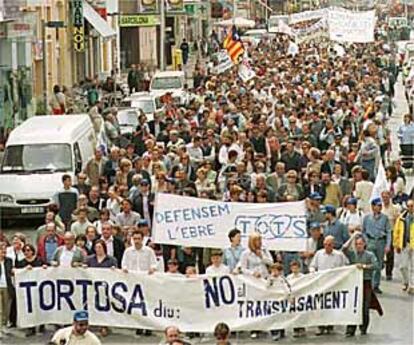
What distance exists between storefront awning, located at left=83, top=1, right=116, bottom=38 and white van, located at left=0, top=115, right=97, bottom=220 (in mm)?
25276

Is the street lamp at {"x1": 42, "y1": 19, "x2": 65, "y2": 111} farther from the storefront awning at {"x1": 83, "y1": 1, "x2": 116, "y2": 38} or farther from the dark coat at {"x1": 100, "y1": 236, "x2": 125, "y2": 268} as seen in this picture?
the dark coat at {"x1": 100, "y1": 236, "x2": 125, "y2": 268}

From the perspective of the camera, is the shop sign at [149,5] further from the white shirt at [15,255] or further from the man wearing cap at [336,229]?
the white shirt at [15,255]

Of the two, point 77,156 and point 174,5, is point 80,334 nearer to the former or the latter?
point 77,156

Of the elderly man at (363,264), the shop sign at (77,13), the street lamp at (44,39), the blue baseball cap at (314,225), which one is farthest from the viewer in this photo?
the shop sign at (77,13)

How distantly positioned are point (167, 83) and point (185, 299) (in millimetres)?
29778

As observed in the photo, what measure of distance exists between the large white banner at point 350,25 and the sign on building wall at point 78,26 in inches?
318

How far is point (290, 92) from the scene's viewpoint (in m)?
37.0

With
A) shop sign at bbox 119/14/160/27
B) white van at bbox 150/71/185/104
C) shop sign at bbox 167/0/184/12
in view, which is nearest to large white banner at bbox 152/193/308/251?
white van at bbox 150/71/185/104

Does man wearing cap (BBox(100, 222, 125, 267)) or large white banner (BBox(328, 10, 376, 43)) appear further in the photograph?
large white banner (BBox(328, 10, 376, 43))

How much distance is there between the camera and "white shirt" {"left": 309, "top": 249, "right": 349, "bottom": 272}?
58.6ft

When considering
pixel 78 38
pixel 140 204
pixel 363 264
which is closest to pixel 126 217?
pixel 140 204

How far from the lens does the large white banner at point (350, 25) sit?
4891cm

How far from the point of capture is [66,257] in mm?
17875

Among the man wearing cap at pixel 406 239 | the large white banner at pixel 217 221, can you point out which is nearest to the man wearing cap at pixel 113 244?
the large white banner at pixel 217 221
